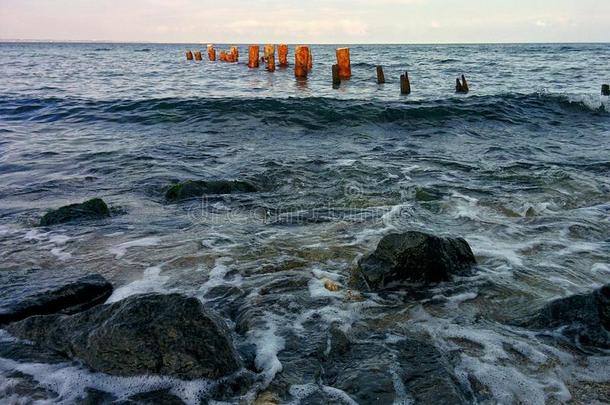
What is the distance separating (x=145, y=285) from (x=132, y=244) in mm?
1028

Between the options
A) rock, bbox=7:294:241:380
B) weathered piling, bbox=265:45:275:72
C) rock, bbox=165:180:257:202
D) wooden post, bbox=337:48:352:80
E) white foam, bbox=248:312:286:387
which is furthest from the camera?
weathered piling, bbox=265:45:275:72

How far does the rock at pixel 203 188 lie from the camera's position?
21.0ft

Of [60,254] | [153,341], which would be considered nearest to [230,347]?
[153,341]

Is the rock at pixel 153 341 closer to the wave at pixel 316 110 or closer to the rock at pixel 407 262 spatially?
the rock at pixel 407 262

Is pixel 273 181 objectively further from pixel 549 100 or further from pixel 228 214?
pixel 549 100

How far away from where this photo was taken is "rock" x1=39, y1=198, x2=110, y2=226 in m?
5.34

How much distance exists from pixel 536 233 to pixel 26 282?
193 inches

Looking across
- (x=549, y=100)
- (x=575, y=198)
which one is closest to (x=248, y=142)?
(x=575, y=198)

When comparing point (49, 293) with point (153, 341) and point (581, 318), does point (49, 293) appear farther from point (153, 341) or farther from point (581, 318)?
point (581, 318)

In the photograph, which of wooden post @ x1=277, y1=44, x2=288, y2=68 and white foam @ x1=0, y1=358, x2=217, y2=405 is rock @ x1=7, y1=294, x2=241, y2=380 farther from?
wooden post @ x1=277, y1=44, x2=288, y2=68

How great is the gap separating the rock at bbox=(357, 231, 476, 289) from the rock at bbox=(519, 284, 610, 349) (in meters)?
0.80

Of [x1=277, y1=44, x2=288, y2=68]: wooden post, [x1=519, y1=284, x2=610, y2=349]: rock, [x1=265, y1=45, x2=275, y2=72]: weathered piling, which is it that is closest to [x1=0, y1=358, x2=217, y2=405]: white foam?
[x1=519, y1=284, x2=610, y2=349]: rock

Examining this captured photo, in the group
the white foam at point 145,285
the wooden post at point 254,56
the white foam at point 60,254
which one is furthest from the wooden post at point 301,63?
the white foam at point 145,285

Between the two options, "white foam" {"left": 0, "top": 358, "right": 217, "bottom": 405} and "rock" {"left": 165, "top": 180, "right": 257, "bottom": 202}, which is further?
"rock" {"left": 165, "top": 180, "right": 257, "bottom": 202}
